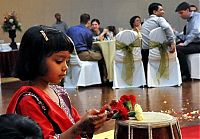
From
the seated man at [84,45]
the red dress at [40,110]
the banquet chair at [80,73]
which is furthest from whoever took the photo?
the seated man at [84,45]

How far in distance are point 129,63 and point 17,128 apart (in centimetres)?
632

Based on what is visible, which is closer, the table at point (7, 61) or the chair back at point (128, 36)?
the chair back at point (128, 36)

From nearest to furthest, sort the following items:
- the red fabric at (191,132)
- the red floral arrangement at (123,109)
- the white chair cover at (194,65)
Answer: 1. the red floral arrangement at (123,109)
2. the red fabric at (191,132)
3. the white chair cover at (194,65)

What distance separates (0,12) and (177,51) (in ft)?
21.3

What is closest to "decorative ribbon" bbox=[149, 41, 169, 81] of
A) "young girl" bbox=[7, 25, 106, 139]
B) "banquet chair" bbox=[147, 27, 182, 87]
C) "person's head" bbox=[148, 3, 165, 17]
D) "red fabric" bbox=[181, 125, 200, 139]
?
"banquet chair" bbox=[147, 27, 182, 87]

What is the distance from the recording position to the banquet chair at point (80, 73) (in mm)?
7656

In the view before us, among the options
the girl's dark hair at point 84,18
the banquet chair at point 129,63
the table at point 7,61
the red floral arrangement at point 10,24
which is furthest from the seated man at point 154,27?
the red floral arrangement at point 10,24

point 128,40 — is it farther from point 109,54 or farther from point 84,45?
point 84,45

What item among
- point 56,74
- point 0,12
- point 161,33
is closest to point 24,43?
point 56,74

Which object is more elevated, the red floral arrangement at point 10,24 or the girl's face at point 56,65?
the girl's face at point 56,65

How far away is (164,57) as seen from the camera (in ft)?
23.9

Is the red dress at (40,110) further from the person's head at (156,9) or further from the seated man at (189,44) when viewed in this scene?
the seated man at (189,44)

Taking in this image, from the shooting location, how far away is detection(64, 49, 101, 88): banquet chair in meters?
7.66

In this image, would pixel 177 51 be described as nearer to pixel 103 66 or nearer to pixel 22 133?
pixel 103 66
